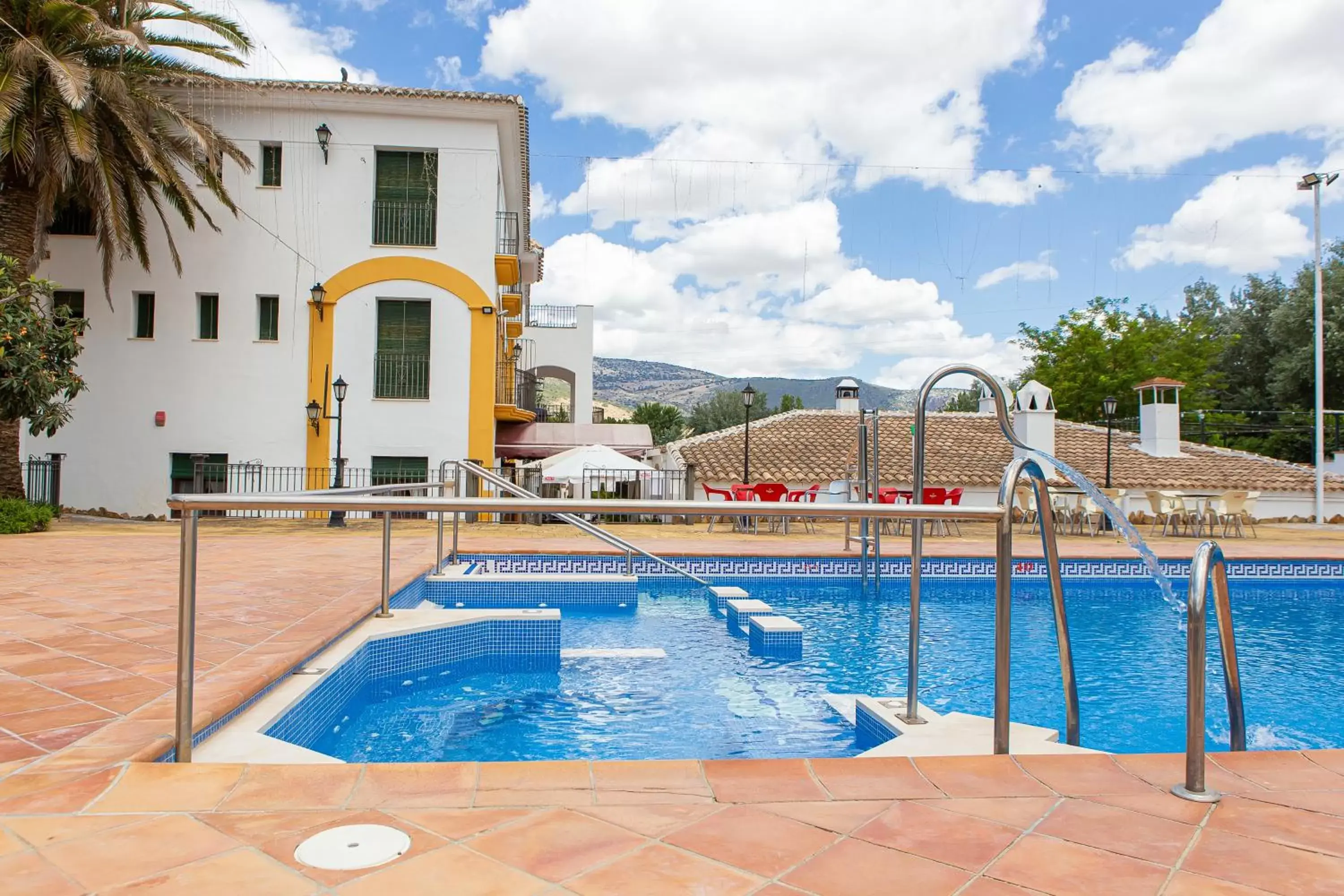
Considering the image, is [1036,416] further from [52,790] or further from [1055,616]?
[52,790]

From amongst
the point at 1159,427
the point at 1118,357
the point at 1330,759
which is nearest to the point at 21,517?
the point at 1330,759

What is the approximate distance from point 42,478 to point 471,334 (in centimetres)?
953

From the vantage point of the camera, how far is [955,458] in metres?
24.3

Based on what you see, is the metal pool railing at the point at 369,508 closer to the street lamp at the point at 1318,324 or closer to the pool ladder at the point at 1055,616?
the pool ladder at the point at 1055,616

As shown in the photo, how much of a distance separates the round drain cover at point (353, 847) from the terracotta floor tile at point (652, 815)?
52 centimetres

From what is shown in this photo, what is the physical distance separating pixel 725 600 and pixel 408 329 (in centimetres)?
1369

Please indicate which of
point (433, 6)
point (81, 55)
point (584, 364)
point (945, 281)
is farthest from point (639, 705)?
point (584, 364)

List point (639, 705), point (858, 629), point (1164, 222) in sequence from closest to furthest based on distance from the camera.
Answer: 1. point (639, 705)
2. point (858, 629)
3. point (1164, 222)

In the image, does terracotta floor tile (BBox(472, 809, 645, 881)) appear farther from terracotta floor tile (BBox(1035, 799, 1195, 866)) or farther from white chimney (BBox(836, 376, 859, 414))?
white chimney (BBox(836, 376, 859, 414))

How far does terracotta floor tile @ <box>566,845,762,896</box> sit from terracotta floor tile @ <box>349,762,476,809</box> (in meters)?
0.62

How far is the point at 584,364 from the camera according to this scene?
104ft

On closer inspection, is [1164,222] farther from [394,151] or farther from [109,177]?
[109,177]

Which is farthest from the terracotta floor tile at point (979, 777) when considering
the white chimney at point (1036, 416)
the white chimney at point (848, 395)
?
the white chimney at point (848, 395)

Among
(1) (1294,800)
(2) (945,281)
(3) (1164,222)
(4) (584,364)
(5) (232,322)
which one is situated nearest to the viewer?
(1) (1294,800)
